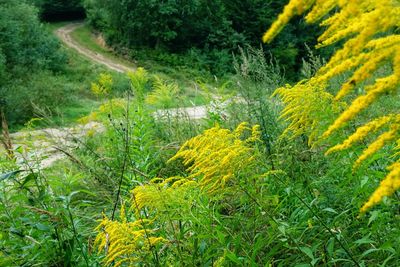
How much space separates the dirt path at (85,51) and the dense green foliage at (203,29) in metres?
2.27

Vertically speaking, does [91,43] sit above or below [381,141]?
below

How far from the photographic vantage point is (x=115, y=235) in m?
2.40

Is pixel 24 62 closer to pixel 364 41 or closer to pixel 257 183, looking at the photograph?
pixel 257 183

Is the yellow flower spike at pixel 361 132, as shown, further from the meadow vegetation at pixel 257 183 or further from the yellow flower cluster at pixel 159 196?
the yellow flower cluster at pixel 159 196

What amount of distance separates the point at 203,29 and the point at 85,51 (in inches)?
370

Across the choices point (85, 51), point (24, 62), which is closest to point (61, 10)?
point (85, 51)

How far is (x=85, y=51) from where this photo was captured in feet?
121

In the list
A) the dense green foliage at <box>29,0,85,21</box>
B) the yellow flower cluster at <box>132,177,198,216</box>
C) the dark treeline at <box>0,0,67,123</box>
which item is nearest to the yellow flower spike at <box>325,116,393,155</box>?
the yellow flower cluster at <box>132,177,198,216</box>

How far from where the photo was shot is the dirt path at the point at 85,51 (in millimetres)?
33081

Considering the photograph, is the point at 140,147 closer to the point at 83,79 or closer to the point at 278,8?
the point at 83,79

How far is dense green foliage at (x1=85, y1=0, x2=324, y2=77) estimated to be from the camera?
35.3m

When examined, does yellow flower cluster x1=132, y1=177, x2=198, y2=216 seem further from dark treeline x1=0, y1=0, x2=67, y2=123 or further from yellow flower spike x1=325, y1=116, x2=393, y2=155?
dark treeline x1=0, y1=0, x2=67, y2=123

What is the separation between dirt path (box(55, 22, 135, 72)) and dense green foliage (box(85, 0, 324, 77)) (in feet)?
7.44

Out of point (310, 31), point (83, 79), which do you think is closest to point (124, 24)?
point (83, 79)
